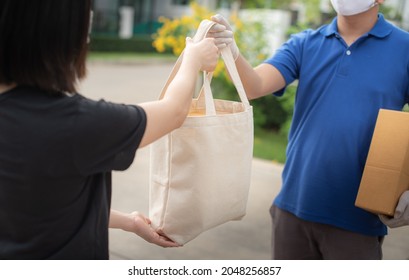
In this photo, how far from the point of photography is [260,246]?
3996 mm

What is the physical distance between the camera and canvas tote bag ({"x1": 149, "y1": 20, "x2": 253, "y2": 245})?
5.17ft

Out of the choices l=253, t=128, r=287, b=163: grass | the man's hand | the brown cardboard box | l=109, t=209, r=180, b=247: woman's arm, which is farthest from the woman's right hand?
l=253, t=128, r=287, b=163: grass

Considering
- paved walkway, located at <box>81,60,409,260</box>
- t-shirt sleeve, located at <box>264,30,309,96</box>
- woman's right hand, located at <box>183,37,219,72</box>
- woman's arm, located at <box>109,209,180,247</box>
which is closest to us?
woman's right hand, located at <box>183,37,219,72</box>

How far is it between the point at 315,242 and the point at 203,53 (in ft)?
3.24

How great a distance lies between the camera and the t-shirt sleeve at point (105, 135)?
1198 mm

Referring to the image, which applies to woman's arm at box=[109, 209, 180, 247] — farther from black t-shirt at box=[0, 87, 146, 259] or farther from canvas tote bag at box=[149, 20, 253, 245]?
black t-shirt at box=[0, 87, 146, 259]

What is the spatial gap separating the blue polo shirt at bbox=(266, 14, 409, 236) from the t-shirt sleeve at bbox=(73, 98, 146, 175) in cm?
93

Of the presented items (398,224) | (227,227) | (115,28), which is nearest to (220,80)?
(227,227)

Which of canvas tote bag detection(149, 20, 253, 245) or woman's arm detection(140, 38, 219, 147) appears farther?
canvas tote bag detection(149, 20, 253, 245)

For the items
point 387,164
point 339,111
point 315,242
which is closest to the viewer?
point 387,164

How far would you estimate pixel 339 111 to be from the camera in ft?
6.47

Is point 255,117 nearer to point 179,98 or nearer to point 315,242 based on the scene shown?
point 315,242

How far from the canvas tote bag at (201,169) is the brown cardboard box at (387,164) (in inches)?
16.8

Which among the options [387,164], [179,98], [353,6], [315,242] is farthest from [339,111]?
[179,98]
